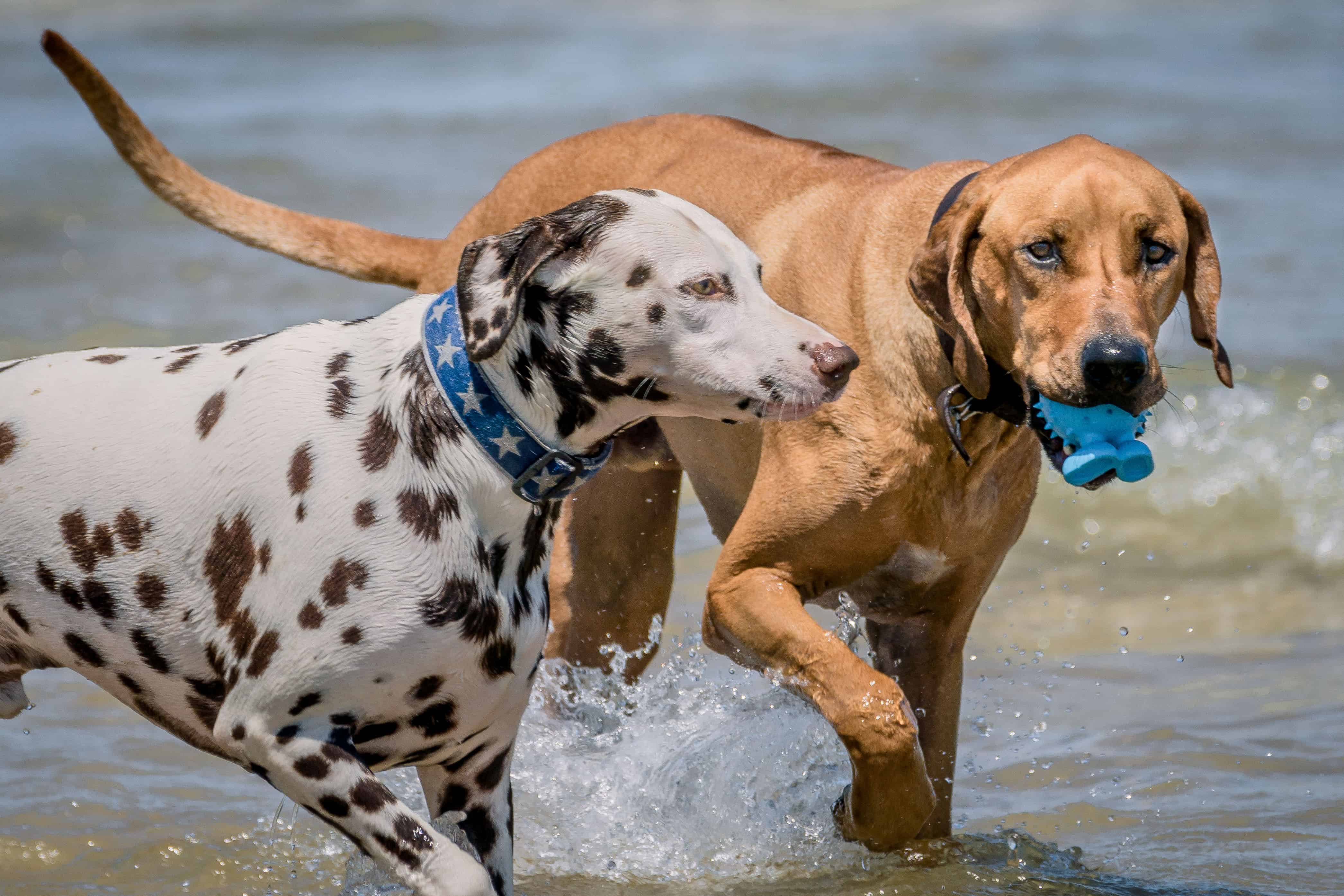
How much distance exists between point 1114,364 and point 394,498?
5.07 ft

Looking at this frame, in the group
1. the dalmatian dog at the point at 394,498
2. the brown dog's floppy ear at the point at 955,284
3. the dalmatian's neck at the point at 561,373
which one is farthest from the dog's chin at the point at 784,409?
the brown dog's floppy ear at the point at 955,284

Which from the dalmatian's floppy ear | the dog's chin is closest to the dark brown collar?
the dog's chin

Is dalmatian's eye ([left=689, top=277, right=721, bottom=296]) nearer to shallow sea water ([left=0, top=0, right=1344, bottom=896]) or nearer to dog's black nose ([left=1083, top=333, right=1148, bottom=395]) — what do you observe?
dog's black nose ([left=1083, top=333, right=1148, bottom=395])

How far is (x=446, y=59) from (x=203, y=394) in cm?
1578

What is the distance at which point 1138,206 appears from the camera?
3.72 meters

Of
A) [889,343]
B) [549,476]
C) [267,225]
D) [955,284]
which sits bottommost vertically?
[549,476]

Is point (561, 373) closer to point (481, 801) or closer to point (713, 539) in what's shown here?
point (481, 801)

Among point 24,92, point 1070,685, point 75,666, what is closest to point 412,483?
point 75,666

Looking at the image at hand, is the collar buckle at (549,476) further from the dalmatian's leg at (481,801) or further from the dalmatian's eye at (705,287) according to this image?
the dalmatian's leg at (481,801)

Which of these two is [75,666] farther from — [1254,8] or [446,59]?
[1254,8]

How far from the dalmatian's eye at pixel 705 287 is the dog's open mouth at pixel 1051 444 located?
3.45 feet

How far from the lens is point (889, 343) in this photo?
13.7 ft

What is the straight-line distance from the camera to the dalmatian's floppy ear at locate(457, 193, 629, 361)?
290cm

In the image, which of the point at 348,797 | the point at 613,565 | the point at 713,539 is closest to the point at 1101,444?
the point at 348,797
